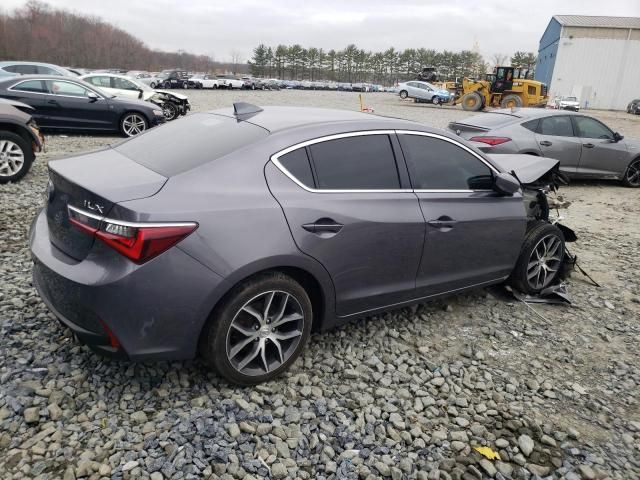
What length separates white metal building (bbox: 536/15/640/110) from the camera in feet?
166

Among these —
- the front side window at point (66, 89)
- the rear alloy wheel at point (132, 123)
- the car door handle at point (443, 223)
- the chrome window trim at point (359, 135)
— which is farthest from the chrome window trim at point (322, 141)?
the front side window at point (66, 89)

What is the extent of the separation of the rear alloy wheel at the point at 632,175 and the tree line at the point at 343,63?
92.8m

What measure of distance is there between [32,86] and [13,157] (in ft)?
16.0

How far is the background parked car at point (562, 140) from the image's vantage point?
8750mm

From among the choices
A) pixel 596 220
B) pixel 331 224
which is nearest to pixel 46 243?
pixel 331 224

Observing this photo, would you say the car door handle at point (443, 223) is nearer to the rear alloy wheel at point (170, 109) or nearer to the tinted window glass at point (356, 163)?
the tinted window glass at point (356, 163)

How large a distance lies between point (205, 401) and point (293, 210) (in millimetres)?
1211

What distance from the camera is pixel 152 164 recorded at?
2971 mm

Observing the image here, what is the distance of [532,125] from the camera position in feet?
29.6

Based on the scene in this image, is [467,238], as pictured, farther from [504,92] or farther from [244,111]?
[504,92]

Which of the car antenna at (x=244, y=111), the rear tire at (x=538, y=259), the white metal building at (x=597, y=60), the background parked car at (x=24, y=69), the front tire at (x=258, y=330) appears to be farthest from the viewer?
the white metal building at (x=597, y=60)

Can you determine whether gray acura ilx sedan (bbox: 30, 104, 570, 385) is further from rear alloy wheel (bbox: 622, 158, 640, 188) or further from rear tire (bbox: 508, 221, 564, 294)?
rear alloy wheel (bbox: 622, 158, 640, 188)

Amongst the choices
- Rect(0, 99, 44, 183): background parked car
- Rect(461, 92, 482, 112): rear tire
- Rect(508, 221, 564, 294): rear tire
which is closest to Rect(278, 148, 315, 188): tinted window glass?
Rect(508, 221, 564, 294): rear tire

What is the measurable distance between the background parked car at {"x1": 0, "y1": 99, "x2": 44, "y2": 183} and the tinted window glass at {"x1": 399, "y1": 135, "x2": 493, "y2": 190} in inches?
237
